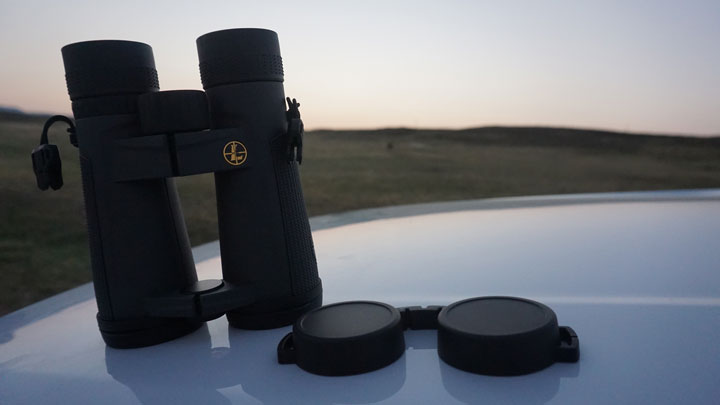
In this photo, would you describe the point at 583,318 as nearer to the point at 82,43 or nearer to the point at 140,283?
the point at 140,283

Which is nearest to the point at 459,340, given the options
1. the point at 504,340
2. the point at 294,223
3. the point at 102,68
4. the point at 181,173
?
the point at 504,340

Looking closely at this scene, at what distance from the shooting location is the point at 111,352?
2.75 feet

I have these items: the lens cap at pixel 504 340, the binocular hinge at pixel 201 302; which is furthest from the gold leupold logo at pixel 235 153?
the lens cap at pixel 504 340

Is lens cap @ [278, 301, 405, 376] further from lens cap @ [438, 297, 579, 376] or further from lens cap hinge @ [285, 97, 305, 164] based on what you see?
lens cap hinge @ [285, 97, 305, 164]

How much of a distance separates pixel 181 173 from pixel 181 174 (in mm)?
15

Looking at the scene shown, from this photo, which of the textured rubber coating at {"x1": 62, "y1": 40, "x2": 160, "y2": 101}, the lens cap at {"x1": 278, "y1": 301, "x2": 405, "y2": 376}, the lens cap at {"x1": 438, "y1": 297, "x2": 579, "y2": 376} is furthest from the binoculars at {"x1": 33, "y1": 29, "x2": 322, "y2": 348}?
the lens cap at {"x1": 438, "y1": 297, "x2": 579, "y2": 376}

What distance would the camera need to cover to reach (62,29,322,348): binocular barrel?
84 centimetres

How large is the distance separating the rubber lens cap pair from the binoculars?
0.55 feet

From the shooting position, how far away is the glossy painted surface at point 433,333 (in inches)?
24.2

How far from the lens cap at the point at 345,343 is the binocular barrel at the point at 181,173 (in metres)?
0.17

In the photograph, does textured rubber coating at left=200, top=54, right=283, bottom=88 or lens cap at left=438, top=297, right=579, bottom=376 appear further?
textured rubber coating at left=200, top=54, right=283, bottom=88

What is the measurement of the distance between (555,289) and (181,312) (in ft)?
2.38

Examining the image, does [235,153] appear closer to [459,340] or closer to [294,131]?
[294,131]

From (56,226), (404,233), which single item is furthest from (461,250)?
(56,226)
